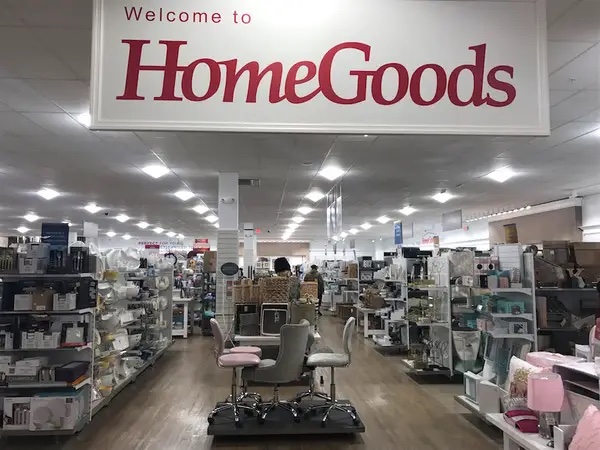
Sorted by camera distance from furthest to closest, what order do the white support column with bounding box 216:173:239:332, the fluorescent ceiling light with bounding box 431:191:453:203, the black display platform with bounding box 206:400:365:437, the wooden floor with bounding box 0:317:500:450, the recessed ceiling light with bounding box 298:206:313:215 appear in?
the recessed ceiling light with bounding box 298:206:313:215, the fluorescent ceiling light with bounding box 431:191:453:203, the white support column with bounding box 216:173:239:332, the black display platform with bounding box 206:400:365:437, the wooden floor with bounding box 0:317:500:450

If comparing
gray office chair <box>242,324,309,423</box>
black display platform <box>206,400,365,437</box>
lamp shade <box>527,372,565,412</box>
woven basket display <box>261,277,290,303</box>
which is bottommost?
black display platform <box>206,400,365,437</box>

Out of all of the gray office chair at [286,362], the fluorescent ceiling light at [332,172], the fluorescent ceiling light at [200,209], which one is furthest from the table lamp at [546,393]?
the fluorescent ceiling light at [200,209]

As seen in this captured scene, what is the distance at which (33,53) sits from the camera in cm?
443

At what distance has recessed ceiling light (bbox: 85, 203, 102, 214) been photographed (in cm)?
1460

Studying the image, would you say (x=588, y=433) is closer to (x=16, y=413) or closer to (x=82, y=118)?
(x=16, y=413)

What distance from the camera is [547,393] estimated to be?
2553 mm

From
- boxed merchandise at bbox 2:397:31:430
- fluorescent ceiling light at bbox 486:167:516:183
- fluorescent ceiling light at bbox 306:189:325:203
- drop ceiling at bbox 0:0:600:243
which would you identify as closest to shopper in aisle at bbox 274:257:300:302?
drop ceiling at bbox 0:0:600:243

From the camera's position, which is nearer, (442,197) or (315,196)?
(315,196)

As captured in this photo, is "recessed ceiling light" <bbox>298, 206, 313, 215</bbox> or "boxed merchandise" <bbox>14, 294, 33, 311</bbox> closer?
"boxed merchandise" <bbox>14, 294, 33, 311</bbox>

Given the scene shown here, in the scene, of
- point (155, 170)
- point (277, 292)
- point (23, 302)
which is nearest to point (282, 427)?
point (277, 292)

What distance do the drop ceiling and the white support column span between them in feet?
1.37

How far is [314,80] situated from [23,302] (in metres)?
4.29

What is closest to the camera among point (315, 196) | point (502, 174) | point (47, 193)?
point (502, 174)

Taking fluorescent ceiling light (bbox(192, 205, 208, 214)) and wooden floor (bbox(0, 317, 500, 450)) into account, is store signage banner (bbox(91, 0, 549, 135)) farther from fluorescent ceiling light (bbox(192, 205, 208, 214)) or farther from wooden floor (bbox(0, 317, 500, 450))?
fluorescent ceiling light (bbox(192, 205, 208, 214))
